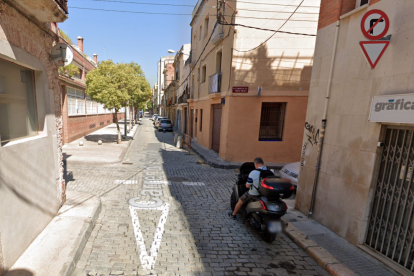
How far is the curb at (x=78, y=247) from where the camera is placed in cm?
299

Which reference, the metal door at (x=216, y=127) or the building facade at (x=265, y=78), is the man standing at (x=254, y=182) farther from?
the metal door at (x=216, y=127)

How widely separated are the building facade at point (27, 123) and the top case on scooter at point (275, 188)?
148 inches

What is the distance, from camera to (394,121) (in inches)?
126

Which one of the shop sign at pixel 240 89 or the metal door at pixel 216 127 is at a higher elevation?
the shop sign at pixel 240 89

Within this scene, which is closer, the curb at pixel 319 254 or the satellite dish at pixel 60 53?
the curb at pixel 319 254

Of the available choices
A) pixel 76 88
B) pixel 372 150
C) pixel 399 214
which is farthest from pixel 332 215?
pixel 76 88

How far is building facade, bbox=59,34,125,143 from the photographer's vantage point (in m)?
13.4

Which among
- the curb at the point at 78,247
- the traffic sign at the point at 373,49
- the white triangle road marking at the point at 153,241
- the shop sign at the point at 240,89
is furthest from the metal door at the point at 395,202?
the shop sign at the point at 240,89

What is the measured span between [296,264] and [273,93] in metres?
7.90

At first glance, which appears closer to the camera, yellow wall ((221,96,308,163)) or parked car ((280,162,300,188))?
parked car ((280,162,300,188))

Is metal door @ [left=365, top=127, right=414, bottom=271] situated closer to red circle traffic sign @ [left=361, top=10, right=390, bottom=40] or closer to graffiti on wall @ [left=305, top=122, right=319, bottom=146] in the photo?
graffiti on wall @ [left=305, top=122, right=319, bottom=146]

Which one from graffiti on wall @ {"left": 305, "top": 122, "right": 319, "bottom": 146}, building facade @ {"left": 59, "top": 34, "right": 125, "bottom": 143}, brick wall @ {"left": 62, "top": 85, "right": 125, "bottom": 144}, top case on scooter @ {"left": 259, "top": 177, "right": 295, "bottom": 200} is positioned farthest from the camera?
building facade @ {"left": 59, "top": 34, "right": 125, "bottom": 143}

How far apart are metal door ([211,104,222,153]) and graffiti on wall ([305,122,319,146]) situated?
24.3ft

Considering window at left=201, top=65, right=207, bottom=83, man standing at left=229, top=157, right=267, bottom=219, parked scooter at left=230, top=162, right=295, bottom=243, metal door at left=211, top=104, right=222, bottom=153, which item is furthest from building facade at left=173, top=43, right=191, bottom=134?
parked scooter at left=230, top=162, right=295, bottom=243
